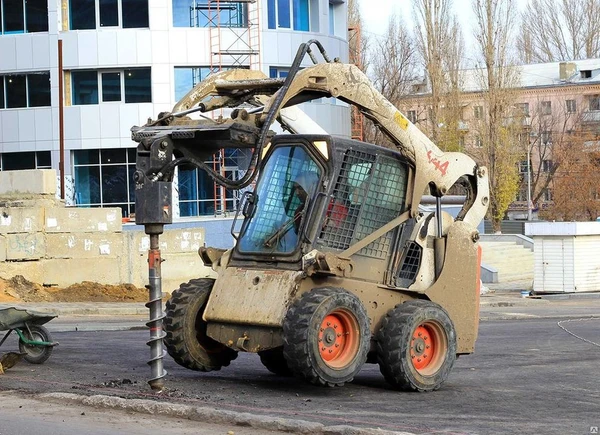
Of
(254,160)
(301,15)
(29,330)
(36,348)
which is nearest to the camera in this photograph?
(254,160)

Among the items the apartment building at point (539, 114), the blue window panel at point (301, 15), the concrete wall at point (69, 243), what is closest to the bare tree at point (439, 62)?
the apartment building at point (539, 114)

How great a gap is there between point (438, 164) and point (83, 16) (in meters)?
35.9

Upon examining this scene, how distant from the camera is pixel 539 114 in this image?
87.8 meters

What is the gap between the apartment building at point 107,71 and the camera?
4641 centimetres

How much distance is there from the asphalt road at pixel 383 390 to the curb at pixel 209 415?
442 millimetres

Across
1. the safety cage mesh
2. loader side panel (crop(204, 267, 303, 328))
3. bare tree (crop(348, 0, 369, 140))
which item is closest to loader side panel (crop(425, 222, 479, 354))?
the safety cage mesh

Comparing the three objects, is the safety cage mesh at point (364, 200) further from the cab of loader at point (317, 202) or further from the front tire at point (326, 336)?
the front tire at point (326, 336)

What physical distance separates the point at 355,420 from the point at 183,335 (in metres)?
2.85

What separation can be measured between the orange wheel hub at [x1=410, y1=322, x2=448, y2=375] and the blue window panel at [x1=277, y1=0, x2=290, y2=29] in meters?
37.7

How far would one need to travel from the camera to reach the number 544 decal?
507 inches

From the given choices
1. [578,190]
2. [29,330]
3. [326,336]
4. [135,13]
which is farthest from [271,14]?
[326,336]

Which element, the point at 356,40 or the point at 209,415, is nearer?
the point at 209,415

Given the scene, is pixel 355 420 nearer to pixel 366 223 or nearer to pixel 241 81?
pixel 366 223

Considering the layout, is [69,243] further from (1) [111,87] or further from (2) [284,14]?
(2) [284,14]
